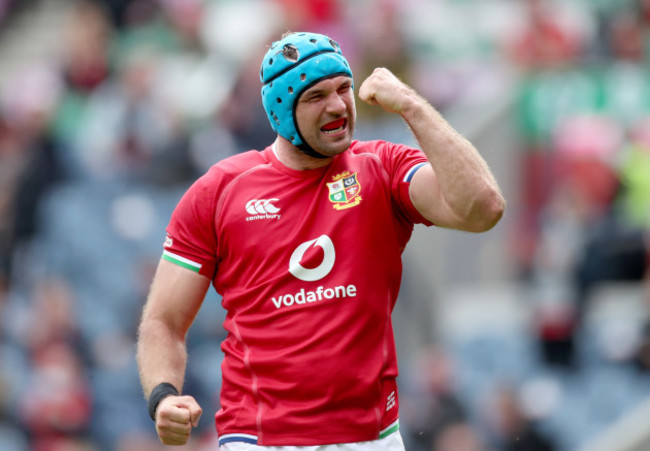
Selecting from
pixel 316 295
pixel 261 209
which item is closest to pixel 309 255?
pixel 316 295

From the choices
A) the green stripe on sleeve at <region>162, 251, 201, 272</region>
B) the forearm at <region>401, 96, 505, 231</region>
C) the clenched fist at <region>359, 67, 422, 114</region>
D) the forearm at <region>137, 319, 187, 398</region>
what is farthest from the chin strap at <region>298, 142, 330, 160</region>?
the forearm at <region>137, 319, 187, 398</region>

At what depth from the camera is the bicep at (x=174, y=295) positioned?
493 cm

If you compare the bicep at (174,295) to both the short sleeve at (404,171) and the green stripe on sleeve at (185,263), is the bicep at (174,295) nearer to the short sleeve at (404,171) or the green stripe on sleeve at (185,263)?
the green stripe on sleeve at (185,263)

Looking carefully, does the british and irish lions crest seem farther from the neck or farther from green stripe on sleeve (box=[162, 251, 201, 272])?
green stripe on sleeve (box=[162, 251, 201, 272])

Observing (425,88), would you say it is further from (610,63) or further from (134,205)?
(134,205)

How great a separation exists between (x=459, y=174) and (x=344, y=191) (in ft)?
1.73

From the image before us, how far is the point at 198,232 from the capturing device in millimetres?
4895

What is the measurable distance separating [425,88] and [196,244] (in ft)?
25.8

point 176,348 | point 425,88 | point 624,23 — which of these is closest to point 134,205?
point 425,88

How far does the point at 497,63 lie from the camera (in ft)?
43.7

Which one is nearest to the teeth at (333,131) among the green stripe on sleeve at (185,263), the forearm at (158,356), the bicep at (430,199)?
the bicep at (430,199)

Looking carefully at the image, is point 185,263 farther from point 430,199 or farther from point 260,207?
point 430,199

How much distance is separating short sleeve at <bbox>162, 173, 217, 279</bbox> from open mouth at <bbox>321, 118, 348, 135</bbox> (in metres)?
0.53

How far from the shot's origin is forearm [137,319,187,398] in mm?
4883
